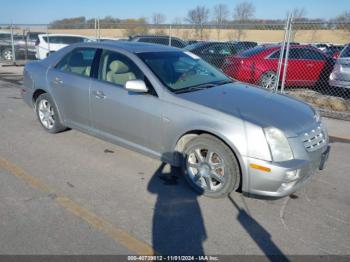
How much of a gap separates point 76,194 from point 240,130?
1.92 metres

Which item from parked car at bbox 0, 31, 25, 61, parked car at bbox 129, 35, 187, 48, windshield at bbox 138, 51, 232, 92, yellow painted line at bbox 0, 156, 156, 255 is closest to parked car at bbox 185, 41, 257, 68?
parked car at bbox 129, 35, 187, 48

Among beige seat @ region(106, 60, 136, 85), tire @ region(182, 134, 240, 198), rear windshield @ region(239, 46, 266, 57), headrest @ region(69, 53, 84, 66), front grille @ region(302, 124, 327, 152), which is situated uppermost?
rear windshield @ region(239, 46, 266, 57)

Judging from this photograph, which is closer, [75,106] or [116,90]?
[116,90]

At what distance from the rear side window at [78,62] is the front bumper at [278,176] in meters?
2.78

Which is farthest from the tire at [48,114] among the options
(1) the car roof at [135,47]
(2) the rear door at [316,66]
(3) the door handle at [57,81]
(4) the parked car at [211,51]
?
(2) the rear door at [316,66]

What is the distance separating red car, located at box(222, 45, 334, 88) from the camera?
9.80 meters

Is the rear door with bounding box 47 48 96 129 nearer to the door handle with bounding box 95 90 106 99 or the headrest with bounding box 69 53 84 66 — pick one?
the headrest with bounding box 69 53 84 66

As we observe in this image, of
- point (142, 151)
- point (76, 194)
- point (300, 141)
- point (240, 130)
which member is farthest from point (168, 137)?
point (300, 141)

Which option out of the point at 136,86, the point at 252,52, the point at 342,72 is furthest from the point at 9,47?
the point at 136,86

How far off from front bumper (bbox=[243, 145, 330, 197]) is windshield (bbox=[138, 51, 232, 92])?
1.38 m

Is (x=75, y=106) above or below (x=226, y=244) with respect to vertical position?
above

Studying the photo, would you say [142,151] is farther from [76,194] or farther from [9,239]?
[9,239]

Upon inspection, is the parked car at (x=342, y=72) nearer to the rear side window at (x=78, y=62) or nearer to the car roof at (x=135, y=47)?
the car roof at (x=135, y=47)

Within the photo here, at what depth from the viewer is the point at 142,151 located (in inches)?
168
